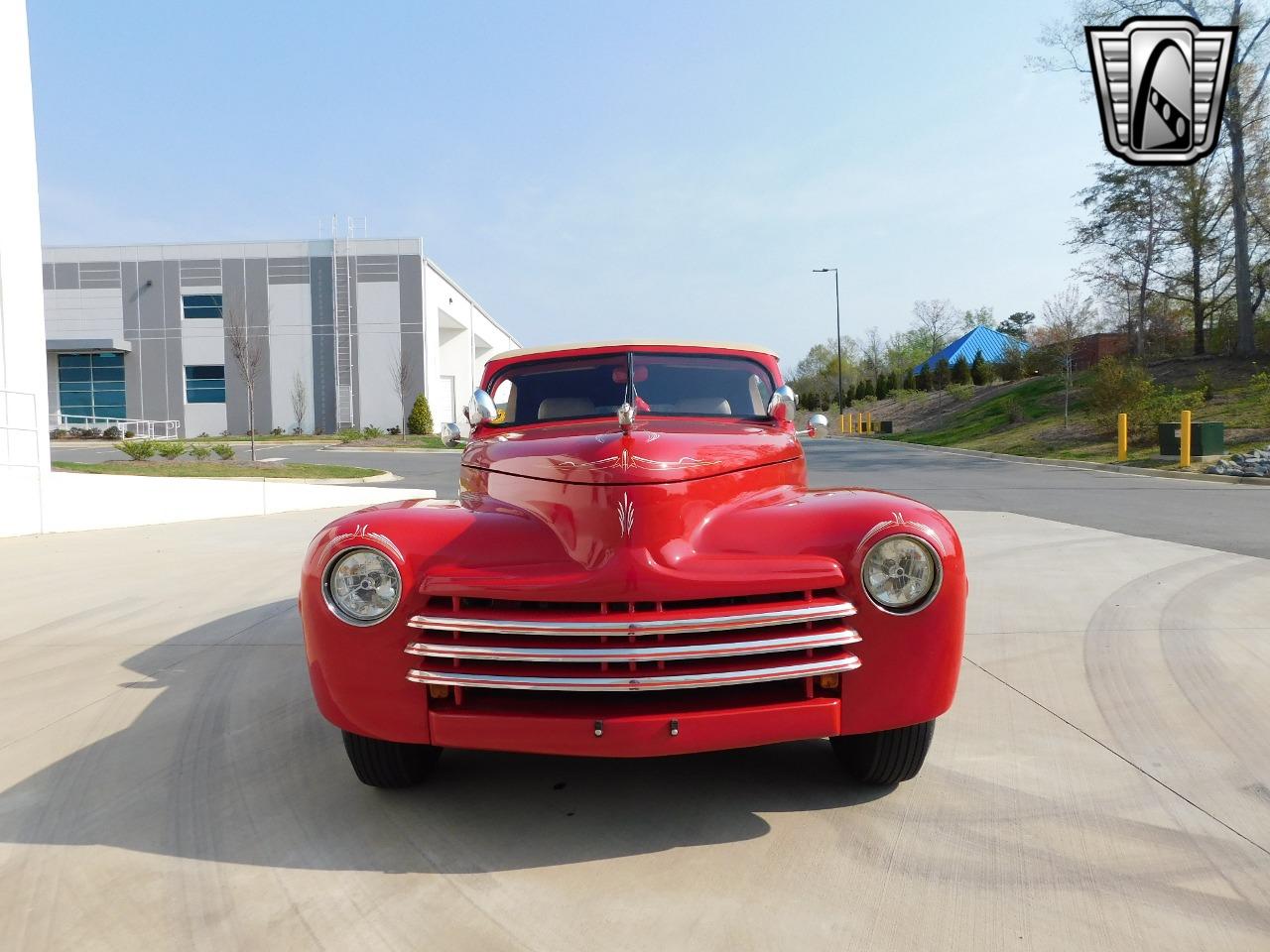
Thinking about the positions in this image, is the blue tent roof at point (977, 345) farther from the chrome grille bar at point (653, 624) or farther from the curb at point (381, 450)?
the chrome grille bar at point (653, 624)

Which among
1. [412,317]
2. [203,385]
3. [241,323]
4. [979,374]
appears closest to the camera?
[241,323]

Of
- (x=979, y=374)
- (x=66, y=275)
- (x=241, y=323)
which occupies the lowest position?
(x=979, y=374)

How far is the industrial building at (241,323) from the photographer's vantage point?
42.0 metres

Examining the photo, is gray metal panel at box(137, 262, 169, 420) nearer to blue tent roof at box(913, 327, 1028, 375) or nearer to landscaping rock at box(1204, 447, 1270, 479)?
landscaping rock at box(1204, 447, 1270, 479)

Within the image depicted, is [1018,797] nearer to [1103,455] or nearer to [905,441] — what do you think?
[1103,455]

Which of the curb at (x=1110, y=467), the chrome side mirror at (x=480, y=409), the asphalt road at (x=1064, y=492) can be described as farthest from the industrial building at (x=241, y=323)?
the chrome side mirror at (x=480, y=409)

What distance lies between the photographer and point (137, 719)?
3801 millimetres

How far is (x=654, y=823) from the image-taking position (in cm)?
272

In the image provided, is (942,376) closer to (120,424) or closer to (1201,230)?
(1201,230)

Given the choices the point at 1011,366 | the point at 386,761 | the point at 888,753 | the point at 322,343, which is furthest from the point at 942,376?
the point at 386,761

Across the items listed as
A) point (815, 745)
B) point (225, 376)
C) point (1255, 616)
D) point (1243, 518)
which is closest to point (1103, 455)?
point (1243, 518)

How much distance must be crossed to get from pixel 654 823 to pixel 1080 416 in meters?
29.8

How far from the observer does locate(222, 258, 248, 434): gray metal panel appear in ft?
138

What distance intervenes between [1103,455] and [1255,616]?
1850 cm
